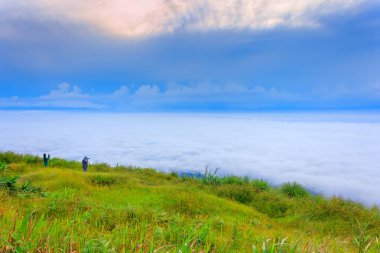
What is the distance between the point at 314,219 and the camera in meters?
15.0

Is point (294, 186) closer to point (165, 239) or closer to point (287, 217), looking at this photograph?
point (287, 217)

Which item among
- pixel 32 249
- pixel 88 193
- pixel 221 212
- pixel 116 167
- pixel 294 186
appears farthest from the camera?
pixel 116 167

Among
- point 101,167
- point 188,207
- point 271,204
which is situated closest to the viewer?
point 188,207

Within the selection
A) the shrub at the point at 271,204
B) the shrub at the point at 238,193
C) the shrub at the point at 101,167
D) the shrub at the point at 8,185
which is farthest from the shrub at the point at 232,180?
the shrub at the point at 8,185

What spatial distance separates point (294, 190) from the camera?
21516 millimetres

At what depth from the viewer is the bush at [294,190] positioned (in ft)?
68.8

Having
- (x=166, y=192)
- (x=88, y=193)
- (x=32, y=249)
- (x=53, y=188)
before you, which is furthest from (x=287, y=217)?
(x=32, y=249)

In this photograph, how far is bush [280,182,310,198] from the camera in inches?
826

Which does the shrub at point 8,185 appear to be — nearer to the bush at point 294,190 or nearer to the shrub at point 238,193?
the shrub at point 238,193

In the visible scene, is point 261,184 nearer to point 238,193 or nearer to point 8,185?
point 238,193

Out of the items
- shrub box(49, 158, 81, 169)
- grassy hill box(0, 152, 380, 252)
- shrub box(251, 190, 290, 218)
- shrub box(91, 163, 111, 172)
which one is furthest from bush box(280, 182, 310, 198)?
shrub box(49, 158, 81, 169)

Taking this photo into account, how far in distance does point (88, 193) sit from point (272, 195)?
10286 mm

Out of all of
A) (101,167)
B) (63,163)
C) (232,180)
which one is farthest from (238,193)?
(63,163)

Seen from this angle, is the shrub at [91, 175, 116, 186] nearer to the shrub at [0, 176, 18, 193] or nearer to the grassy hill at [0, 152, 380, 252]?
the grassy hill at [0, 152, 380, 252]
